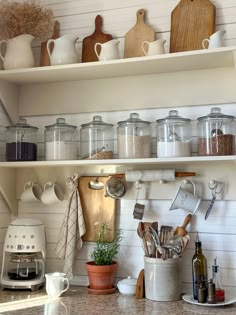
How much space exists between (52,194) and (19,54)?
25.4 inches

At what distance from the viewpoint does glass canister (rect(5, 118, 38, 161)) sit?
79.4 inches

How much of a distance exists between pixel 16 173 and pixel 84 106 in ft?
1.52

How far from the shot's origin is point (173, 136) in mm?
1873

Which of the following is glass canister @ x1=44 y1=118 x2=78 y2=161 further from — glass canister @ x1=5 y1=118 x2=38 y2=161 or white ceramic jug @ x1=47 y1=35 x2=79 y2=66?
white ceramic jug @ x1=47 y1=35 x2=79 y2=66

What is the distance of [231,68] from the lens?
1.94 meters

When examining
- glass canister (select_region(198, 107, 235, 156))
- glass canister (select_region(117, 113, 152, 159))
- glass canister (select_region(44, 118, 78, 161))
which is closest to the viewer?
glass canister (select_region(198, 107, 235, 156))

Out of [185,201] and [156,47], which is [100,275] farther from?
[156,47]

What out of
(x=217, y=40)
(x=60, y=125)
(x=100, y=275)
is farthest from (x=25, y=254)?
(x=217, y=40)

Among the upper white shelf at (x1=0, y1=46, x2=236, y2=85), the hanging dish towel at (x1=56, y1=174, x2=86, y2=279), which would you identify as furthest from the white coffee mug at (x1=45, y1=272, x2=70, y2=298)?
the upper white shelf at (x1=0, y1=46, x2=236, y2=85)

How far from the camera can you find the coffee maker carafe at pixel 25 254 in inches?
77.4

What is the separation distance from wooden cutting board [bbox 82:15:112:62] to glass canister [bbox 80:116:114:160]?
31 cm

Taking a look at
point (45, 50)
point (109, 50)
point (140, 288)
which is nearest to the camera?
point (140, 288)

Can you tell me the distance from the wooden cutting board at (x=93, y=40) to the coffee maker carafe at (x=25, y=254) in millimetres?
781

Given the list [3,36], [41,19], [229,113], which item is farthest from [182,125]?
[3,36]
